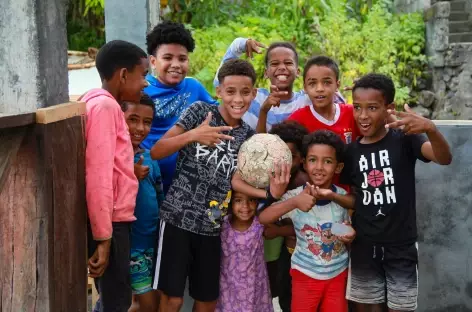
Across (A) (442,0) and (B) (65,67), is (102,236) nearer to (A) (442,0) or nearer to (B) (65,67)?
(B) (65,67)

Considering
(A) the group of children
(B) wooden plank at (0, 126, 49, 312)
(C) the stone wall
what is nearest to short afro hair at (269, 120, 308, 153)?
(A) the group of children

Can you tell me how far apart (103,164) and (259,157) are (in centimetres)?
84

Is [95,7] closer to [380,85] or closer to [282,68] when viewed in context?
[282,68]

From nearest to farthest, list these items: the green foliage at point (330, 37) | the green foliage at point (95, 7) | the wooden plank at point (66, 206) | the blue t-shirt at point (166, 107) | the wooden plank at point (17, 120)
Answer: the wooden plank at point (17, 120)
the wooden plank at point (66, 206)
the blue t-shirt at point (166, 107)
the green foliage at point (330, 37)
the green foliage at point (95, 7)

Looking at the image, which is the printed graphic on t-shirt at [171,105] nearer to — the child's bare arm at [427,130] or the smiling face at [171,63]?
the smiling face at [171,63]

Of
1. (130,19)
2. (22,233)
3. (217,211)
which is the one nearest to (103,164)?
(22,233)

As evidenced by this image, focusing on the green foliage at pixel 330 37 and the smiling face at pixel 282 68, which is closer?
the smiling face at pixel 282 68

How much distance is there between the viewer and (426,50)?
32.6 ft

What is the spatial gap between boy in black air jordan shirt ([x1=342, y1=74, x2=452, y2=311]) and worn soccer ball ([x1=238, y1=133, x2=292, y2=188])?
0.42m

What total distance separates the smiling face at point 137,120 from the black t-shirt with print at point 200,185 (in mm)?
187

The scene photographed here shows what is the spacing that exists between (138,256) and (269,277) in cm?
79

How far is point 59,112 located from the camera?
2484 mm

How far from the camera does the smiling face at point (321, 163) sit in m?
3.21

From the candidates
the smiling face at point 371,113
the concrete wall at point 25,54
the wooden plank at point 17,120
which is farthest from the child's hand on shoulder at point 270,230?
the wooden plank at point 17,120
